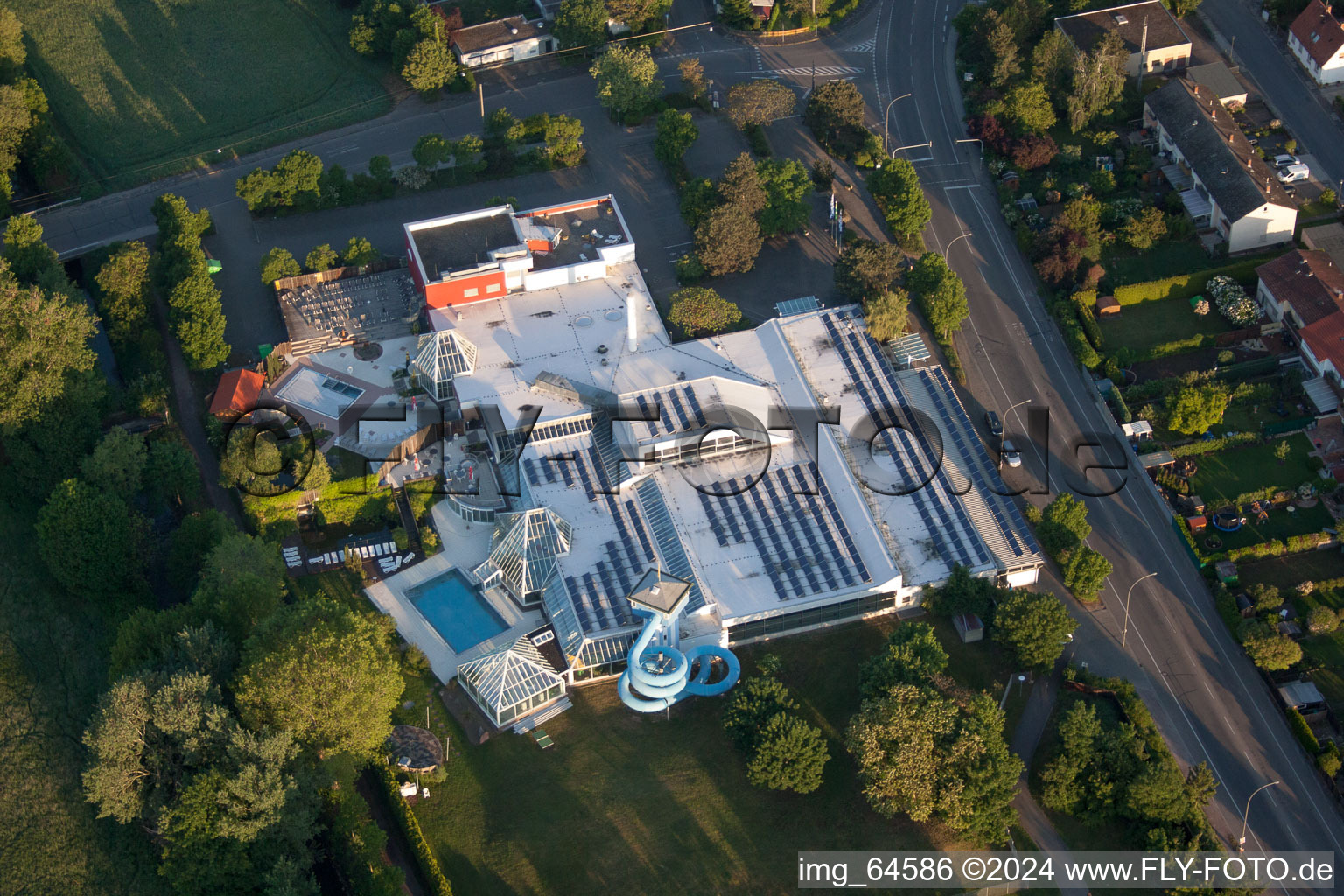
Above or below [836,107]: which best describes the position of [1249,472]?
below

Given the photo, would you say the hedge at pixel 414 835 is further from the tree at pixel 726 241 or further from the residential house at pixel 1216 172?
the residential house at pixel 1216 172

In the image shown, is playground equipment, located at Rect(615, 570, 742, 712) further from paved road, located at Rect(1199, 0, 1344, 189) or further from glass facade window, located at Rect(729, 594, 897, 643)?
paved road, located at Rect(1199, 0, 1344, 189)

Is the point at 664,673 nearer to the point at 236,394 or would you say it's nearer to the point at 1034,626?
the point at 1034,626

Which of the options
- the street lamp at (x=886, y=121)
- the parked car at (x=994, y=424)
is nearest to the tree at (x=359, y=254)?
the street lamp at (x=886, y=121)

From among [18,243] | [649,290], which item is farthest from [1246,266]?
[18,243]

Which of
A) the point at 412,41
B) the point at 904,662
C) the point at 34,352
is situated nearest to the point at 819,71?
the point at 412,41

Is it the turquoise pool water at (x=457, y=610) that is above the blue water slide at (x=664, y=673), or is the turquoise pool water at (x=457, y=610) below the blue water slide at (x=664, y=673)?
above
